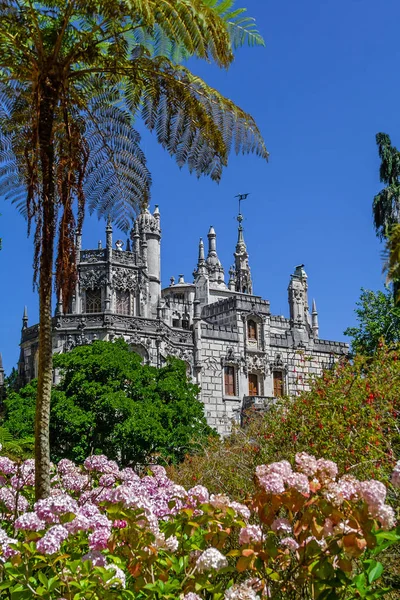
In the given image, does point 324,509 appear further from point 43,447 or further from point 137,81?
point 137,81

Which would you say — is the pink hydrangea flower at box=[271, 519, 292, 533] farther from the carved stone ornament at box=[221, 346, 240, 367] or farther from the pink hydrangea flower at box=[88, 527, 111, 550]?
the carved stone ornament at box=[221, 346, 240, 367]

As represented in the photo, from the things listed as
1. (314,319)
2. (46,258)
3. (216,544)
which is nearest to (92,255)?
(314,319)

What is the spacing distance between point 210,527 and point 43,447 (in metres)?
3.10

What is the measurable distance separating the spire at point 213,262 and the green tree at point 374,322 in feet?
88.4

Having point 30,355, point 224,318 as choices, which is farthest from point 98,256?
point 224,318

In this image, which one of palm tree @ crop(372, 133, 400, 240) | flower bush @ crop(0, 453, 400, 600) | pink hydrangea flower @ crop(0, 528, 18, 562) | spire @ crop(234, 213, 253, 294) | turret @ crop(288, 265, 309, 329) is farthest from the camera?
spire @ crop(234, 213, 253, 294)

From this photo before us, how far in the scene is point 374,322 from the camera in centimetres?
4425

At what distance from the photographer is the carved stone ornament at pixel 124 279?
42406mm

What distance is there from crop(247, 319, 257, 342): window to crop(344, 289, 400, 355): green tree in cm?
626

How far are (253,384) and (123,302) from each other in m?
11.3

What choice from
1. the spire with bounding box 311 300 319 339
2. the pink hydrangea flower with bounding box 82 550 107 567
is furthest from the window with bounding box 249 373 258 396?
the pink hydrangea flower with bounding box 82 550 107 567

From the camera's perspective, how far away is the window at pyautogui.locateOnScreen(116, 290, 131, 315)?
42656 millimetres

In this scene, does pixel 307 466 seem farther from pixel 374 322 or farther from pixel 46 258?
pixel 374 322

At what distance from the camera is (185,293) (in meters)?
70.2
